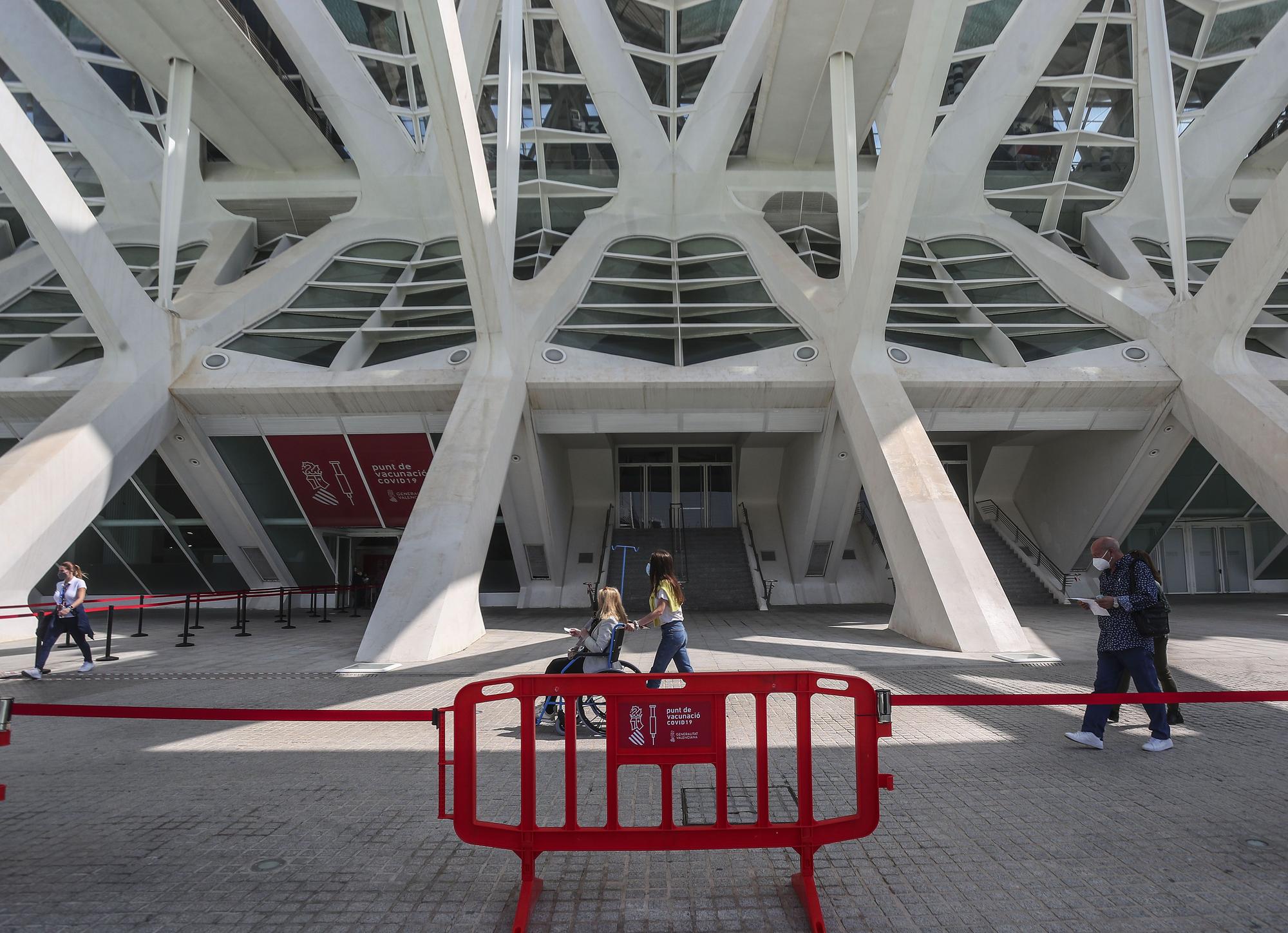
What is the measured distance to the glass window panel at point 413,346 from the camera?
57.0 feet

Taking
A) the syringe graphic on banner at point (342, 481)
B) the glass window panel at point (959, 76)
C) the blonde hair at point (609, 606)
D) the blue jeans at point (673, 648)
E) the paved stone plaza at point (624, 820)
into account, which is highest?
the glass window panel at point (959, 76)

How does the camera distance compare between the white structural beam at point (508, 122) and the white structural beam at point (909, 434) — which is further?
the white structural beam at point (508, 122)

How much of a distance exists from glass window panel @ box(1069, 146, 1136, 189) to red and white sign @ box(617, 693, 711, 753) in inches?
989

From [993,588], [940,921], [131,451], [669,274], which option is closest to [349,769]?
[940,921]

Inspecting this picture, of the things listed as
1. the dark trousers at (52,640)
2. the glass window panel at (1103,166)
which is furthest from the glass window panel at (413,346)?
the glass window panel at (1103,166)

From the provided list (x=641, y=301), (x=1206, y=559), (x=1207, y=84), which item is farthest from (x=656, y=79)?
(x=1206, y=559)

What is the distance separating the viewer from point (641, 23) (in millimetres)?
21188

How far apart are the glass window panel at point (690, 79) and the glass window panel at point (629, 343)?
8.35 m

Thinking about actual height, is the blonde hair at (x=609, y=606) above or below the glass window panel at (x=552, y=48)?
below

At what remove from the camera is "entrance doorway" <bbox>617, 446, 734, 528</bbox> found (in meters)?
24.4

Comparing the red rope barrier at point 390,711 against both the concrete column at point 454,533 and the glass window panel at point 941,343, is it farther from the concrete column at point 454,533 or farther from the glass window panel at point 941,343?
the glass window panel at point 941,343

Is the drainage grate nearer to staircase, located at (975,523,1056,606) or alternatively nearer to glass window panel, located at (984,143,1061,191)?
staircase, located at (975,523,1056,606)

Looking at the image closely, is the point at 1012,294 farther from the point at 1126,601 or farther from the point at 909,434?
the point at 1126,601

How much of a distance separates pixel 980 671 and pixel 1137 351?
11576mm
